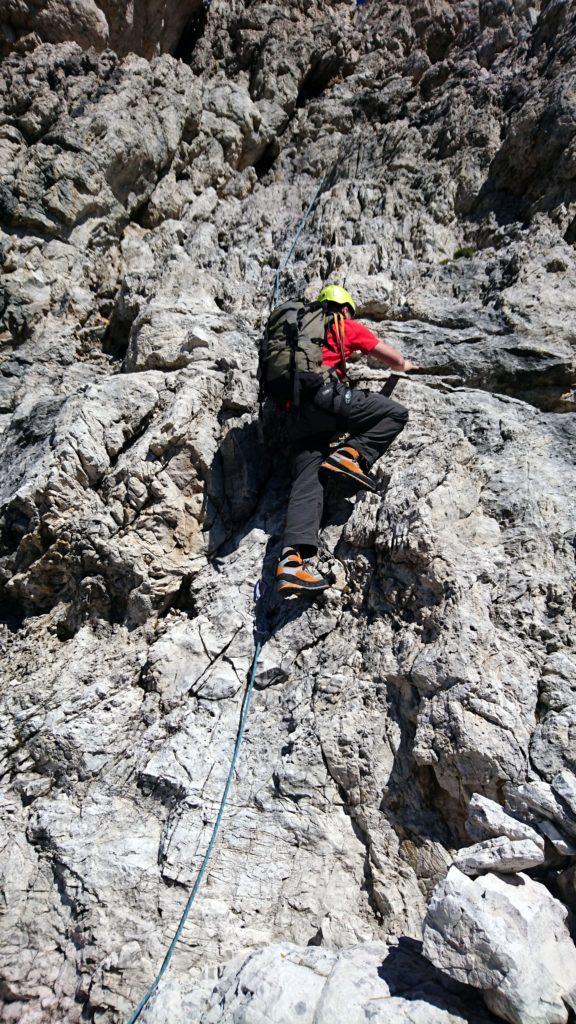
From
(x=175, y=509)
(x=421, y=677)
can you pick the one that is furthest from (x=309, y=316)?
(x=421, y=677)

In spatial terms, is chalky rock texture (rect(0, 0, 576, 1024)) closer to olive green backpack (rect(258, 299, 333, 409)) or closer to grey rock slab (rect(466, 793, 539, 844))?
grey rock slab (rect(466, 793, 539, 844))

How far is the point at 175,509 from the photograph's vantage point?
680 centimetres

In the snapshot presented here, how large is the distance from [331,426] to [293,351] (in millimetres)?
915

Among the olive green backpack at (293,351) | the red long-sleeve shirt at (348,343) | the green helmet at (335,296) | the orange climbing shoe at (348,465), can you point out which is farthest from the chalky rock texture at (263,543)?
the green helmet at (335,296)

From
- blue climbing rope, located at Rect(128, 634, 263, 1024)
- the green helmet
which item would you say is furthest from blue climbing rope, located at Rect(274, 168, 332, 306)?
blue climbing rope, located at Rect(128, 634, 263, 1024)

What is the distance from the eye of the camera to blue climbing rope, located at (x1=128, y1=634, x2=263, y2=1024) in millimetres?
4102

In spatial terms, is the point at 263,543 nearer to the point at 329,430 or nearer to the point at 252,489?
the point at 252,489

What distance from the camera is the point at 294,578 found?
566 centimetres

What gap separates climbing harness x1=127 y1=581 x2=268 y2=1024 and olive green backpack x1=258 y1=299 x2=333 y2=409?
2210 millimetres

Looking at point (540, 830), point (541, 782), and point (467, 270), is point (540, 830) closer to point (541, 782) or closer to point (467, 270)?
point (541, 782)

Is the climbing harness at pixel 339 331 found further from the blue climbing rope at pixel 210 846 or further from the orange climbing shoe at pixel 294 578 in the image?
the blue climbing rope at pixel 210 846

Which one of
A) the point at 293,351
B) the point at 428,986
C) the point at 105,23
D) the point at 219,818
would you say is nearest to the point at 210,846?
the point at 219,818

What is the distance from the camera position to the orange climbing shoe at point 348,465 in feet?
19.9

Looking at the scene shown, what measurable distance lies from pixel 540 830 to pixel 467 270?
25.3 feet
